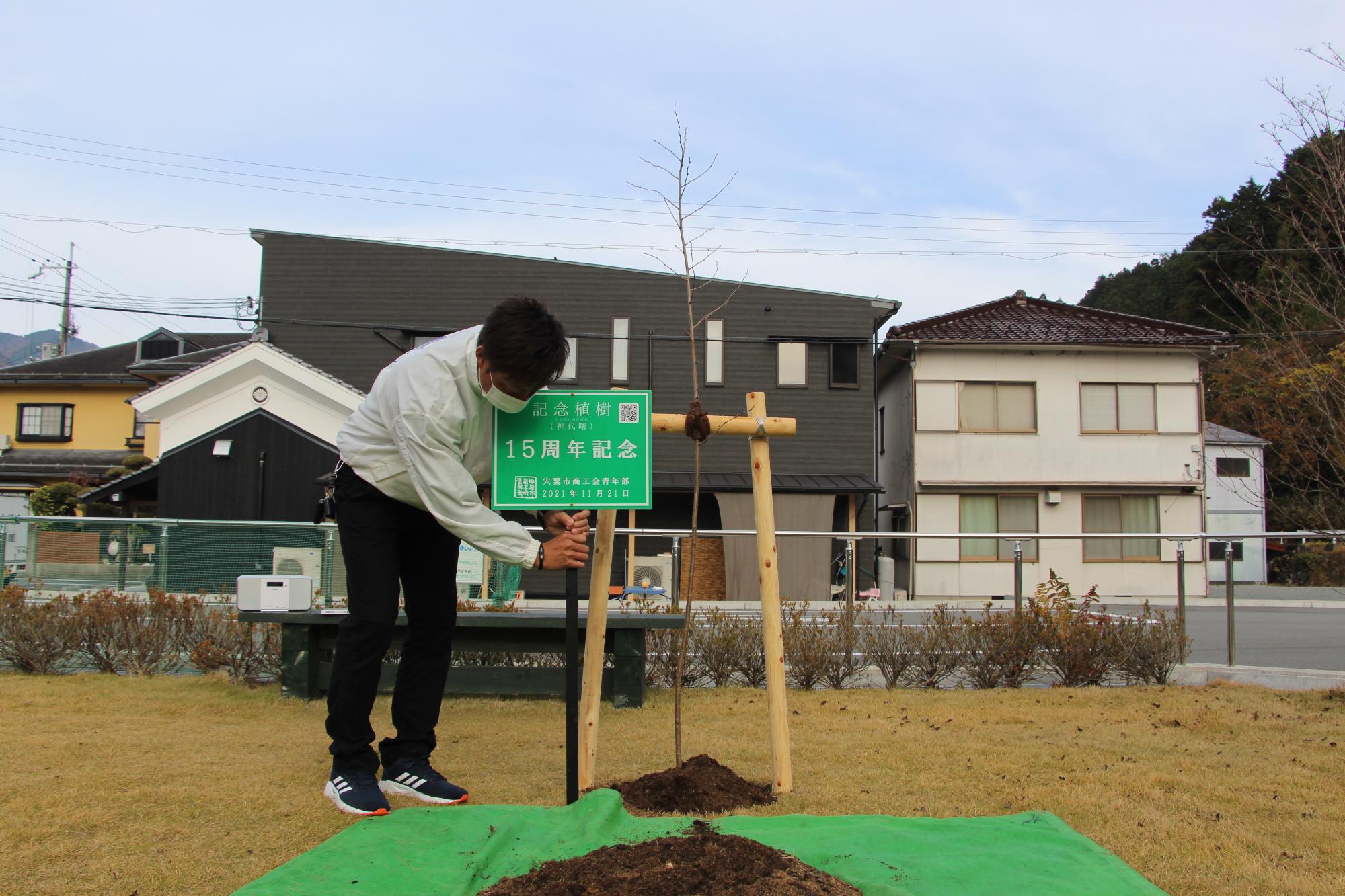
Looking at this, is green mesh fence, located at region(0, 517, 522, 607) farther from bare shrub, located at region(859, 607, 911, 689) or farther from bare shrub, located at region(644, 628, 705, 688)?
bare shrub, located at region(859, 607, 911, 689)

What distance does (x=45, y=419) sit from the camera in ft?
104

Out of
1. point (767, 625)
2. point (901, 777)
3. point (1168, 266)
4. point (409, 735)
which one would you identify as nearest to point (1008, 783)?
point (901, 777)

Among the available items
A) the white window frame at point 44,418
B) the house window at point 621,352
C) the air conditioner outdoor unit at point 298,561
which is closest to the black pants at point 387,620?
the air conditioner outdoor unit at point 298,561

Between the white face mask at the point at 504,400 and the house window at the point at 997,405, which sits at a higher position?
the house window at the point at 997,405

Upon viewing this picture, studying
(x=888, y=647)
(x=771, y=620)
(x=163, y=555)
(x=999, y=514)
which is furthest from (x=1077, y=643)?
(x=999, y=514)

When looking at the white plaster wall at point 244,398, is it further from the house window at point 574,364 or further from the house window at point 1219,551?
the house window at point 1219,551

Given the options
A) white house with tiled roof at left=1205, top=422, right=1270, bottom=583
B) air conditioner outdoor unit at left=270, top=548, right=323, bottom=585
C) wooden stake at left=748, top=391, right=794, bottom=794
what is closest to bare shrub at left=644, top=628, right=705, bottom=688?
wooden stake at left=748, top=391, right=794, bottom=794

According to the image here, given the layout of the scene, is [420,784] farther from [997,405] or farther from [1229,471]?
[1229,471]

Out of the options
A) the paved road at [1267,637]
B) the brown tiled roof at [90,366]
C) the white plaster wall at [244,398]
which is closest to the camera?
the paved road at [1267,637]

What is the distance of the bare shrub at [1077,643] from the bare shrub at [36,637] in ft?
23.1

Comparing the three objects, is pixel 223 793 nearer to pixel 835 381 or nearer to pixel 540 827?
pixel 540 827

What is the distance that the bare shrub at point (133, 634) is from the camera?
22.0ft

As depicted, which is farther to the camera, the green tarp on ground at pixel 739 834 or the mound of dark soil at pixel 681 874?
the green tarp on ground at pixel 739 834

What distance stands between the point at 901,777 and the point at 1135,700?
295cm
